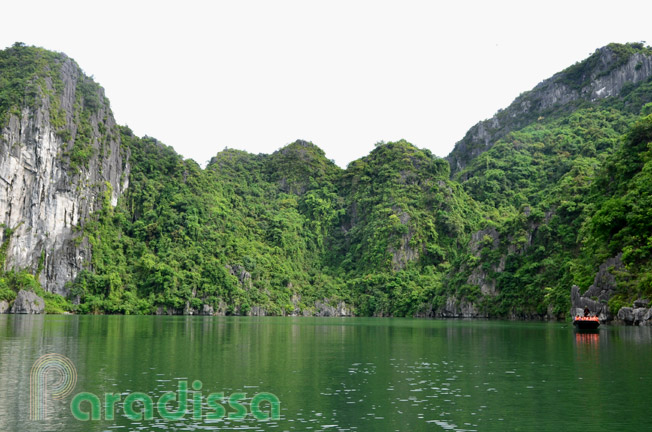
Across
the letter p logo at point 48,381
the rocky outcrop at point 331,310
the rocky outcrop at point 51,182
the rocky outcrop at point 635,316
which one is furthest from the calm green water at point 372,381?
the rocky outcrop at point 331,310

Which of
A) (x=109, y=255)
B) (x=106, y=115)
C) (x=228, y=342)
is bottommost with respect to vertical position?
(x=228, y=342)

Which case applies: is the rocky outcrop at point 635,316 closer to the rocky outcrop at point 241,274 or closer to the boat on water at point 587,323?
the boat on water at point 587,323

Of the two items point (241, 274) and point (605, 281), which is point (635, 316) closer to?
point (605, 281)

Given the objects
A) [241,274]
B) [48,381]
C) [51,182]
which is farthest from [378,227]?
[48,381]

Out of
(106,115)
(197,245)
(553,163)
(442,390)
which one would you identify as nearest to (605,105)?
(553,163)

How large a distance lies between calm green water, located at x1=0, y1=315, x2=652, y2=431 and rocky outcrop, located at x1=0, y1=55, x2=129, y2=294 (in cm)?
8793

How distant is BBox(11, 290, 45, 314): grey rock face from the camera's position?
106 m

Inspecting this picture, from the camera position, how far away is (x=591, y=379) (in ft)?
80.5

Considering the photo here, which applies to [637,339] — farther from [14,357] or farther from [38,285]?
[38,285]

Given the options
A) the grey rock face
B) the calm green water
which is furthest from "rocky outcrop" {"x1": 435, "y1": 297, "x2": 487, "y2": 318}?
the grey rock face

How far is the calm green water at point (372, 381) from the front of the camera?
17.3m

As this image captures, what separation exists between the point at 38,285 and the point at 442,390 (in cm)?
11280

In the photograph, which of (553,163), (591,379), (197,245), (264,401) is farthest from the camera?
(553,163)

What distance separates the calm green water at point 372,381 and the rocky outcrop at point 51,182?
87.9 meters
